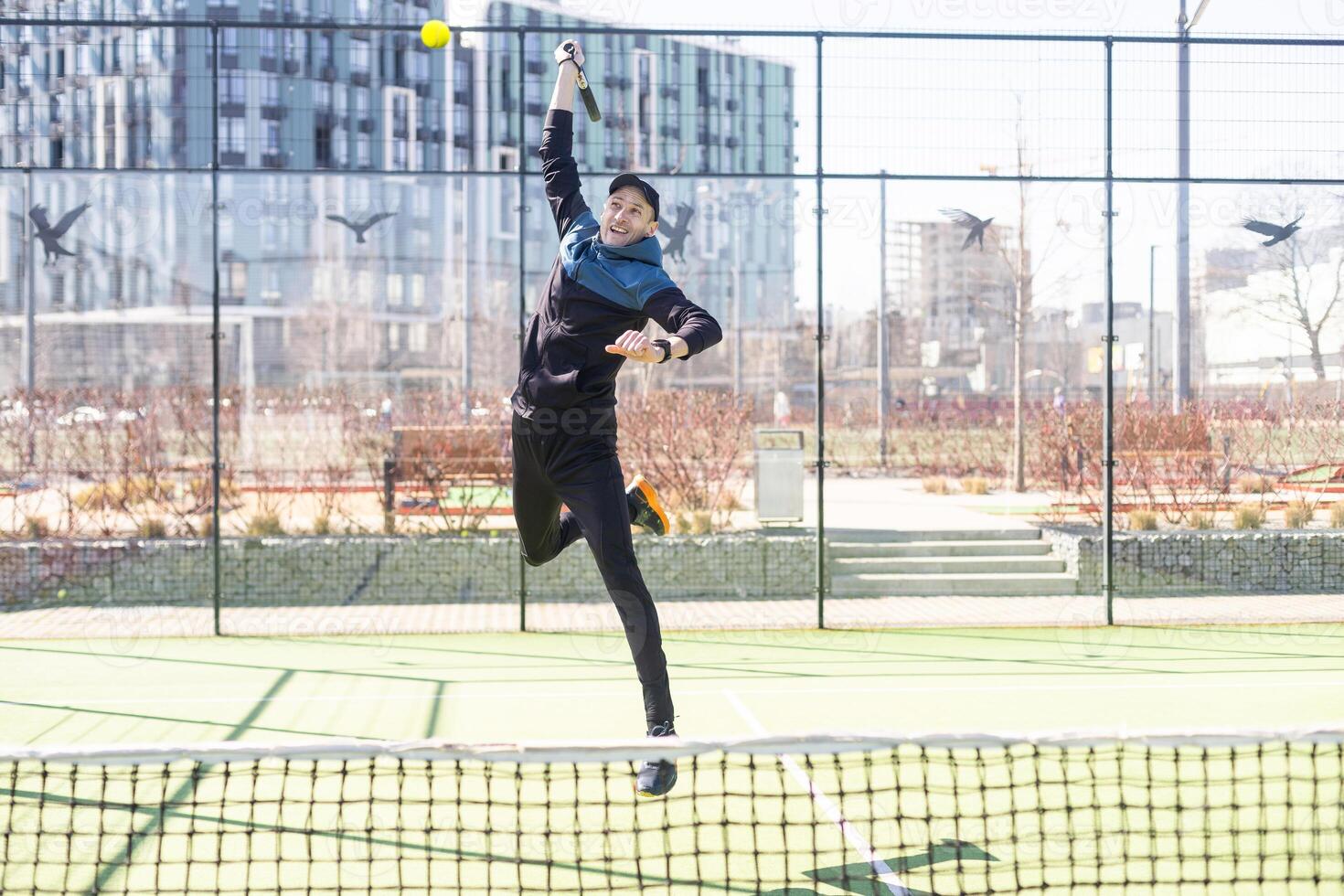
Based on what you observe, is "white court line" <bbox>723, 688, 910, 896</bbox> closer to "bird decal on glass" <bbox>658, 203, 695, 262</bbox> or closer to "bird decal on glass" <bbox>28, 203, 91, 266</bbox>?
"bird decal on glass" <bbox>658, 203, 695, 262</bbox>

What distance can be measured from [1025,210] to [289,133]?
26.9m

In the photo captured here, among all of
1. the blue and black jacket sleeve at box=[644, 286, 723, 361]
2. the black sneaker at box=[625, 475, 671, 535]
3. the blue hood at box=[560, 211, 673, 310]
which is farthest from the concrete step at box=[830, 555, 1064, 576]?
the blue and black jacket sleeve at box=[644, 286, 723, 361]

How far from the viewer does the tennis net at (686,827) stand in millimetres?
3480

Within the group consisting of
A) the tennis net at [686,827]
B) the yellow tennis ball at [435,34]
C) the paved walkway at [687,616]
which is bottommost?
the paved walkway at [687,616]

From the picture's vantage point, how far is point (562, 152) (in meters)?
4.62

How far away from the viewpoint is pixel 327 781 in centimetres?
497

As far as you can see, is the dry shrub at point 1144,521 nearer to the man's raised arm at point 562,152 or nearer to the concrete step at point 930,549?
the concrete step at point 930,549

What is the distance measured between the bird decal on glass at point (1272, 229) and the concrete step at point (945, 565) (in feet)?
9.56

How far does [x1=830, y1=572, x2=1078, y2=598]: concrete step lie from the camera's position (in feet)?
32.9

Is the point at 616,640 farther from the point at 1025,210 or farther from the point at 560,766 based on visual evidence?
the point at 1025,210

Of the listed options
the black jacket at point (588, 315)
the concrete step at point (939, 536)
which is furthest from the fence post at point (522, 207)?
the black jacket at point (588, 315)

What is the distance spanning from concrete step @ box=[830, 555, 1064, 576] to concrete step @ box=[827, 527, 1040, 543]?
0.85 ft

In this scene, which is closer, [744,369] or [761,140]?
[761,140]

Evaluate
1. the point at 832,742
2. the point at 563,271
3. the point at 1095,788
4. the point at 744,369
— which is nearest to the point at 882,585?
the point at 744,369
